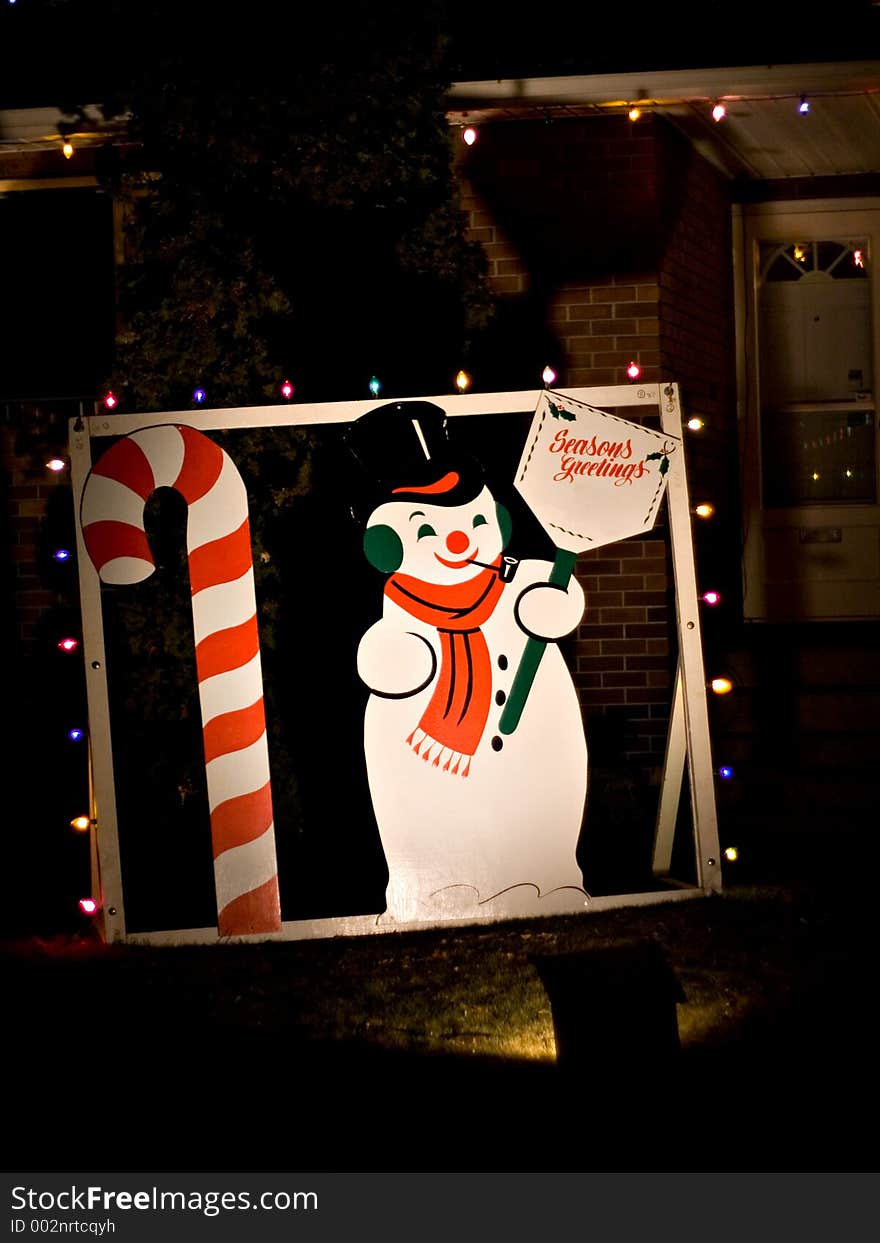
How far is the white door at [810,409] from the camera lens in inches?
350

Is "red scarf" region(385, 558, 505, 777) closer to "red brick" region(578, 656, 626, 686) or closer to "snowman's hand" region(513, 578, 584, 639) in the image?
"snowman's hand" region(513, 578, 584, 639)

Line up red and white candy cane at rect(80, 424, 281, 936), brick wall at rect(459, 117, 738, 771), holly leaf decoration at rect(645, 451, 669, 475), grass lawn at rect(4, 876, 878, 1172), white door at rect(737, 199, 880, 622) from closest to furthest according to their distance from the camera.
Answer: grass lawn at rect(4, 876, 878, 1172), red and white candy cane at rect(80, 424, 281, 936), holly leaf decoration at rect(645, 451, 669, 475), brick wall at rect(459, 117, 738, 771), white door at rect(737, 199, 880, 622)

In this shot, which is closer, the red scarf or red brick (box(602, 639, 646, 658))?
the red scarf

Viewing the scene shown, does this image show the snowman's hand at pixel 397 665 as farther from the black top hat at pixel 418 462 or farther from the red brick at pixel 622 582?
the red brick at pixel 622 582

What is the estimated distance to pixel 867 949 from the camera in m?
5.09

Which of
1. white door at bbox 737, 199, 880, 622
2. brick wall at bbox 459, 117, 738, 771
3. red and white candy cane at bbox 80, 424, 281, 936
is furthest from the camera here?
white door at bbox 737, 199, 880, 622

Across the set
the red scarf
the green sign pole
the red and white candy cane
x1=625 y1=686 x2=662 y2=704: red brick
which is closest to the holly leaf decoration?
the green sign pole

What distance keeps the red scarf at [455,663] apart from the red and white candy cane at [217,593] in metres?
0.64

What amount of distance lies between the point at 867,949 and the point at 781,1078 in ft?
3.84

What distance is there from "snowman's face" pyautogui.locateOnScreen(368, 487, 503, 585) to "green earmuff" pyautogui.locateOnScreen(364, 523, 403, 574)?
2 centimetres

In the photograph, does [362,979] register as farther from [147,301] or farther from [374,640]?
[147,301]

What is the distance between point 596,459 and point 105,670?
2.16 m

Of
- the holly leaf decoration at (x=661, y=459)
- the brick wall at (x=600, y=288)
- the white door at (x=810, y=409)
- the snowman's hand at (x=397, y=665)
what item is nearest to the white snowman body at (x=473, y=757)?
the snowman's hand at (x=397, y=665)

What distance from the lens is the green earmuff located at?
5391mm
